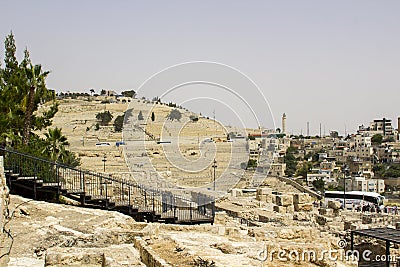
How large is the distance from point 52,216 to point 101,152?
112ft

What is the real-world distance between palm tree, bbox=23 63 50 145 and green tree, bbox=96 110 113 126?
5218 cm

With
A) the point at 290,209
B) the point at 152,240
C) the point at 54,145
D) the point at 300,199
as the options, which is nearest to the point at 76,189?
the point at 54,145

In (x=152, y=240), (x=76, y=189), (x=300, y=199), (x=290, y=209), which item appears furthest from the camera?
(x=300, y=199)

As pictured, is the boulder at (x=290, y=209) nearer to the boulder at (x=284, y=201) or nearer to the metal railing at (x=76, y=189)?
the boulder at (x=284, y=201)

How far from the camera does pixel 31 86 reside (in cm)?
1819

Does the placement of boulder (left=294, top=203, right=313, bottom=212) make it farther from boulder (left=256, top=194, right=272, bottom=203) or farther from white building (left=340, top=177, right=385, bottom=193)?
white building (left=340, top=177, right=385, bottom=193)

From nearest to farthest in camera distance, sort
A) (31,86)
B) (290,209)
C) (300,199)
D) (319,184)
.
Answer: (31,86) → (290,209) → (300,199) → (319,184)

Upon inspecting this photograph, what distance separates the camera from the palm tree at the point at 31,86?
17906 mm

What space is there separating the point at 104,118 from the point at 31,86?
183 ft

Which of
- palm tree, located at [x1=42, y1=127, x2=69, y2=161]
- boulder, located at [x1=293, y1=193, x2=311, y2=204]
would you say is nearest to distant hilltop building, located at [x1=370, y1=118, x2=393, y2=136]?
boulder, located at [x1=293, y1=193, x2=311, y2=204]

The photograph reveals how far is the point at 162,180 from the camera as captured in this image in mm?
23375

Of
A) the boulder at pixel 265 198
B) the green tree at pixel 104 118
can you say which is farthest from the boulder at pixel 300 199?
the green tree at pixel 104 118

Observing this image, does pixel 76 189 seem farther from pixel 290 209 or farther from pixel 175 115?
pixel 175 115

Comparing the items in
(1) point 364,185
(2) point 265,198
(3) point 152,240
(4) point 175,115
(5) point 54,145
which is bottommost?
(1) point 364,185
